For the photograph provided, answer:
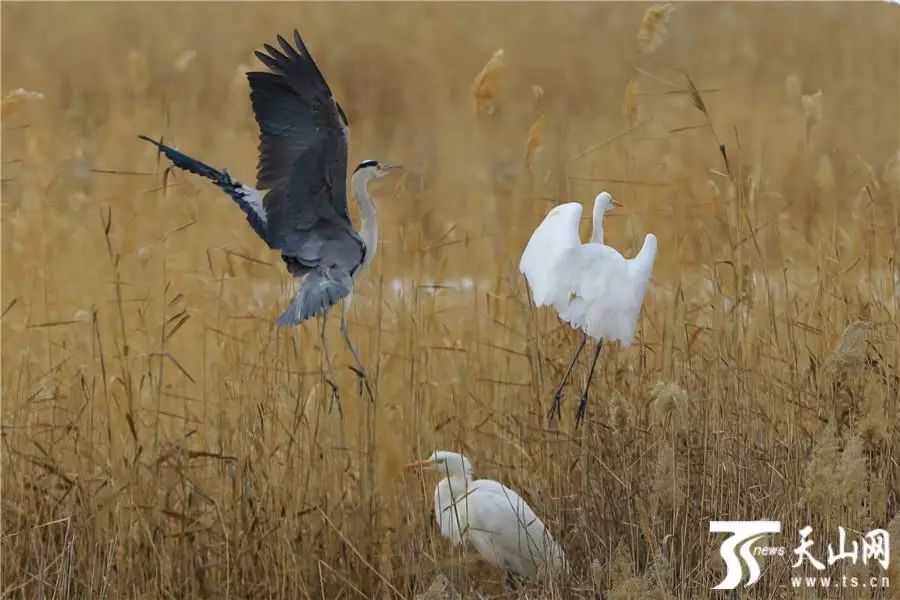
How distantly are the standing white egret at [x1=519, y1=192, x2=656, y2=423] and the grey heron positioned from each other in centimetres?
55

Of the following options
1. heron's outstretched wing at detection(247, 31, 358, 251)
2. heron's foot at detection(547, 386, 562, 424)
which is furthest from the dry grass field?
heron's outstretched wing at detection(247, 31, 358, 251)

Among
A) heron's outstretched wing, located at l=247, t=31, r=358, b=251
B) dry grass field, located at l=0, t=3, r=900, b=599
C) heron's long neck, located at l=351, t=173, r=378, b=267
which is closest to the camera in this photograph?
dry grass field, located at l=0, t=3, r=900, b=599

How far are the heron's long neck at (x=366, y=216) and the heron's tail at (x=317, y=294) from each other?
119 millimetres

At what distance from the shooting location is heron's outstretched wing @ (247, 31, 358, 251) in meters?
3.67

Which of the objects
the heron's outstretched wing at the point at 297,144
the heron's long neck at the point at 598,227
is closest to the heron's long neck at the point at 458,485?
the heron's long neck at the point at 598,227

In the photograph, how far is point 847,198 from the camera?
7984 millimetres

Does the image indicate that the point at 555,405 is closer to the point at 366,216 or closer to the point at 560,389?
the point at 560,389

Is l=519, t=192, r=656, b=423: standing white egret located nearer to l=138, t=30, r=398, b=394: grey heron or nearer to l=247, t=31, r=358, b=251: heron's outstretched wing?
l=138, t=30, r=398, b=394: grey heron

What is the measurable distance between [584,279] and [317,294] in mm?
1035

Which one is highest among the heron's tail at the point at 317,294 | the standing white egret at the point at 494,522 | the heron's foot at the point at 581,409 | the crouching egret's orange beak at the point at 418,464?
the heron's tail at the point at 317,294

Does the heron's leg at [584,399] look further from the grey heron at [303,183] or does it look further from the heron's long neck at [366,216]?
the heron's long neck at [366,216]

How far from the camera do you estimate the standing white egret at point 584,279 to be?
329 centimetres

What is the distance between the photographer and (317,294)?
4.11 m

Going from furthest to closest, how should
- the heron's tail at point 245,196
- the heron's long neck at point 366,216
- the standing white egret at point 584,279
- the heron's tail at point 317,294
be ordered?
the heron's long neck at point 366,216, the heron's tail at point 245,196, the heron's tail at point 317,294, the standing white egret at point 584,279
